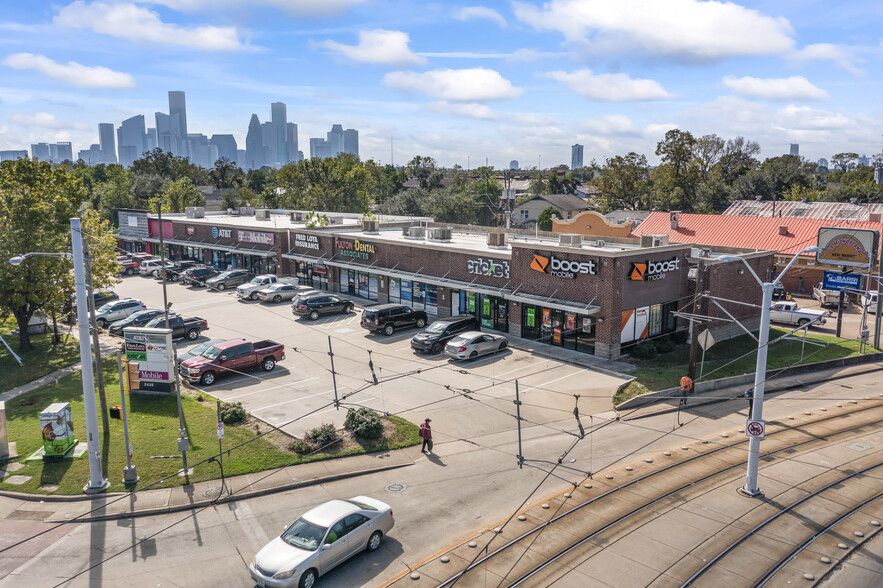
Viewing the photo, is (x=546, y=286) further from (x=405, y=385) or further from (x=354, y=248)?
(x=354, y=248)

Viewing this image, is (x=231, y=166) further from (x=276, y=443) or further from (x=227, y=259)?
(x=276, y=443)

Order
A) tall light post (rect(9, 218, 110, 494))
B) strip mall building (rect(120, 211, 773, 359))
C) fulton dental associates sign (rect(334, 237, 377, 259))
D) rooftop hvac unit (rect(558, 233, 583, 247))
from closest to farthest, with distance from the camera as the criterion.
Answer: tall light post (rect(9, 218, 110, 494)), strip mall building (rect(120, 211, 773, 359)), rooftop hvac unit (rect(558, 233, 583, 247)), fulton dental associates sign (rect(334, 237, 377, 259))

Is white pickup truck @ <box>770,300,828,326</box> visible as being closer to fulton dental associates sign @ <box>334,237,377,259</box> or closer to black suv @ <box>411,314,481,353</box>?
black suv @ <box>411,314,481,353</box>

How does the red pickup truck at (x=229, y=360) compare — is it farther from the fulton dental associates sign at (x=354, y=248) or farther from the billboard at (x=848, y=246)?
the billboard at (x=848, y=246)

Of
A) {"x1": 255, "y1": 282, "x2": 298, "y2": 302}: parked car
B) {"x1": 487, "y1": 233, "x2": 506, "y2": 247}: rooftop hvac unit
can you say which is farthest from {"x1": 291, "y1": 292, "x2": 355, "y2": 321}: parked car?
{"x1": 487, "y1": 233, "x2": 506, "y2": 247}: rooftop hvac unit

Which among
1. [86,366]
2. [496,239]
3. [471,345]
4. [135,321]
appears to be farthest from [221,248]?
[86,366]

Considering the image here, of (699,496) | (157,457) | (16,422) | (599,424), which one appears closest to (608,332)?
(599,424)
